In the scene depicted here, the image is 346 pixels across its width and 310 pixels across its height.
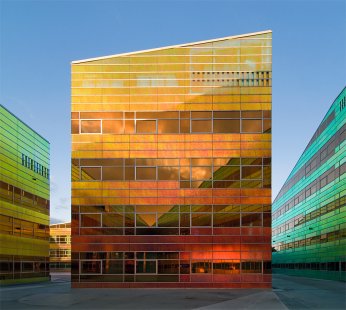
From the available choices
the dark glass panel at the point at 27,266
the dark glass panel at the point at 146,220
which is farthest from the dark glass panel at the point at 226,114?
the dark glass panel at the point at 27,266

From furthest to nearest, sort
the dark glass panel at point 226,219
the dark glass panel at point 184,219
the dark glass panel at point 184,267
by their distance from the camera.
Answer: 1. the dark glass panel at point 184,219
2. the dark glass panel at point 226,219
3. the dark glass panel at point 184,267

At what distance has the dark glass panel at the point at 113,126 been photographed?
46.4 meters

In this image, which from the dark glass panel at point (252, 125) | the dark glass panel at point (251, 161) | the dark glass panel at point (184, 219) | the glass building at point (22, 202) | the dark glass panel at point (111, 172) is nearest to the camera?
the dark glass panel at point (184, 219)

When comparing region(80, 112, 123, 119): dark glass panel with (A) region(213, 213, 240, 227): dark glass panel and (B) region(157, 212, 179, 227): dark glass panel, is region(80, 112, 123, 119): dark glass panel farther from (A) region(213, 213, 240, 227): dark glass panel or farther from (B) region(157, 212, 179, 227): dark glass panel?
(A) region(213, 213, 240, 227): dark glass panel

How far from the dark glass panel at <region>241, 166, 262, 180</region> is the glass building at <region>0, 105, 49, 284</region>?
2786 centimetres

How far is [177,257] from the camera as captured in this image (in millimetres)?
44750

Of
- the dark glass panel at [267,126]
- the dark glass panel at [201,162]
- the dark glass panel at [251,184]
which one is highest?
the dark glass panel at [267,126]

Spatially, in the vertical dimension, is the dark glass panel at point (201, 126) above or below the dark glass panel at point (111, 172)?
above

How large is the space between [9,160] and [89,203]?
1717 cm

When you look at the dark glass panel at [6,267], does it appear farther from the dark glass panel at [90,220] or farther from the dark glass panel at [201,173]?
the dark glass panel at [201,173]

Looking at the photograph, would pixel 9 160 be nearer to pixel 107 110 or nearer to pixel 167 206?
pixel 107 110

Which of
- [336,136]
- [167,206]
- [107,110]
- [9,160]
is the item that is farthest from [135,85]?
[336,136]

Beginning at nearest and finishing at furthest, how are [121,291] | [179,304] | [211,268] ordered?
[179,304], [121,291], [211,268]

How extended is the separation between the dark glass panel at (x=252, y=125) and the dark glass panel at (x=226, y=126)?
22.0 inches
